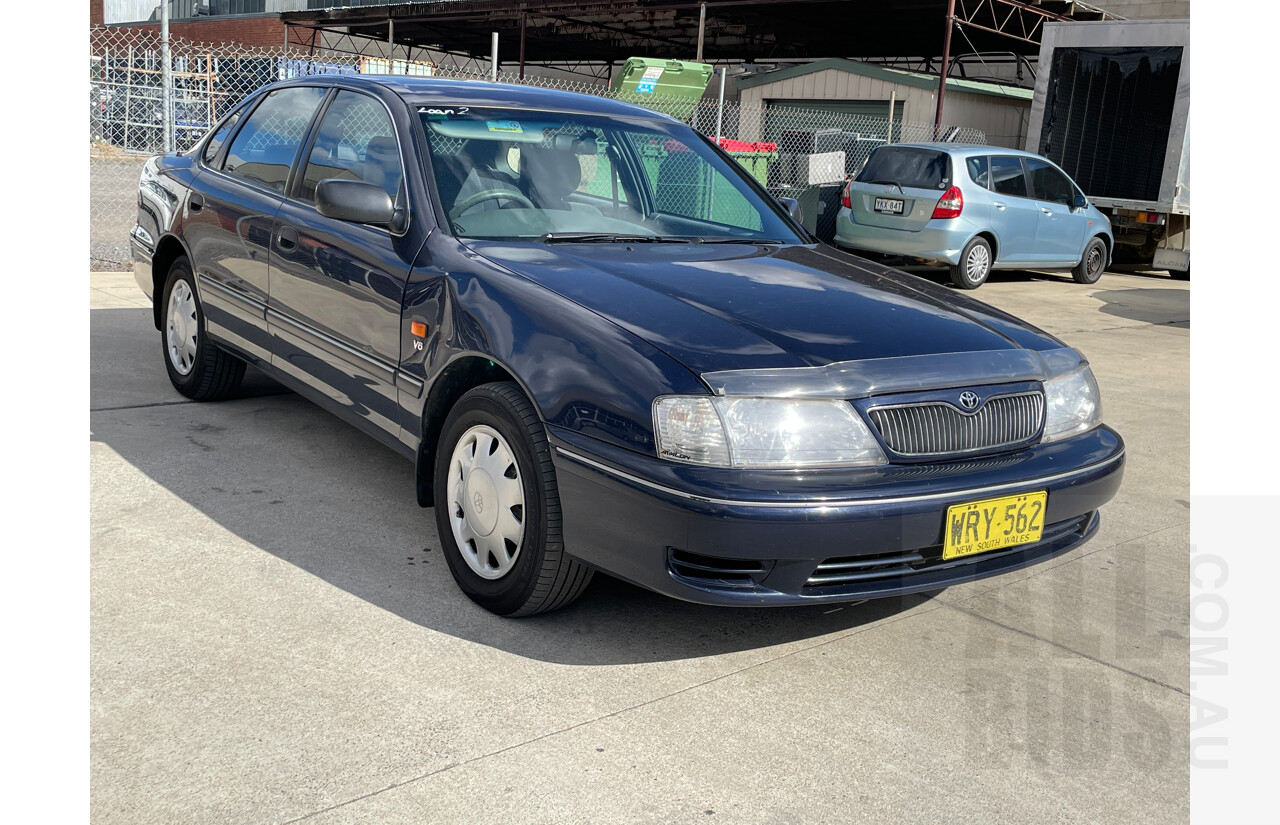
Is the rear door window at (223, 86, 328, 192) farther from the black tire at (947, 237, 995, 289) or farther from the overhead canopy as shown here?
the overhead canopy

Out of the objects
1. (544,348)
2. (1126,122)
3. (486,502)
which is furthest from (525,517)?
(1126,122)

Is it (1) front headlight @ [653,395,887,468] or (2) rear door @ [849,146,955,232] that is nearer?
(1) front headlight @ [653,395,887,468]

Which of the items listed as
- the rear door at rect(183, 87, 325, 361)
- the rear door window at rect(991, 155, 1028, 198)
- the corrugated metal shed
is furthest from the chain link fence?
the rear door window at rect(991, 155, 1028, 198)

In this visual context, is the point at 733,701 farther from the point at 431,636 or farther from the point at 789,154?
the point at 789,154

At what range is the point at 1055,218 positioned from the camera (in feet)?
44.5

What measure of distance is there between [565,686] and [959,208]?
10.1 m

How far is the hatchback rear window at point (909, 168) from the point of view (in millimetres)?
12148

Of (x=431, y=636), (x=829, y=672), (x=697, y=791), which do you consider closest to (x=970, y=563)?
(x=829, y=672)

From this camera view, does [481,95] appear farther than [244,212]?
No

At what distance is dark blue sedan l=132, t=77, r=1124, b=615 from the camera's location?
2.91m

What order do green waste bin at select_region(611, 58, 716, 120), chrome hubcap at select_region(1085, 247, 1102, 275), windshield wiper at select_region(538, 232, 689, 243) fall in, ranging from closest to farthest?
windshield wiper at select_region(538, 232, 689, 243) → green waste bin at select_region(611, 58, 716, 120) → chrome hubcap at select_region(1085, 247, 1102, 275)

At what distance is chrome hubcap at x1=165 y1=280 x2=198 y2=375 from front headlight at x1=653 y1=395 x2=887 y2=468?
11.2ft

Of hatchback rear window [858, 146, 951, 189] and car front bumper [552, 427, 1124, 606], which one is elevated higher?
hatchback rear window [858, 146, 951, 189]

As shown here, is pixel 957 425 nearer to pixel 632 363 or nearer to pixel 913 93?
pixel 632 363
